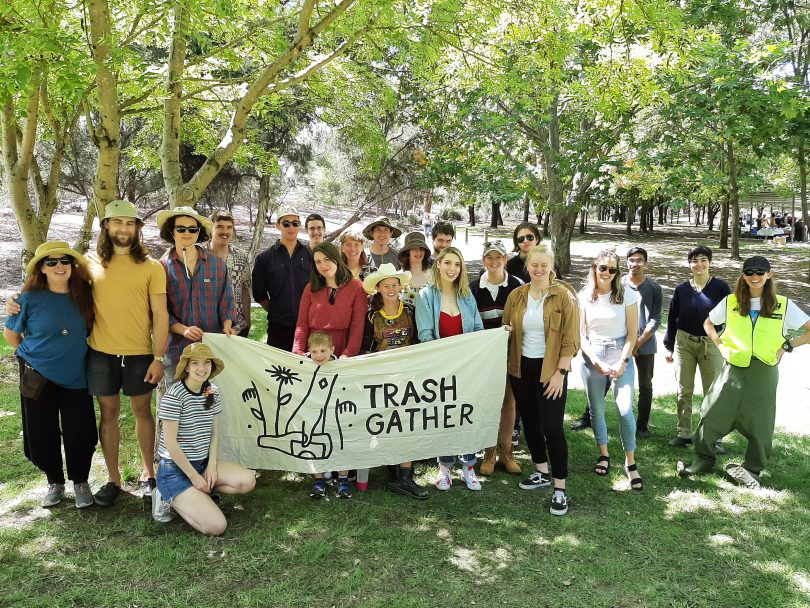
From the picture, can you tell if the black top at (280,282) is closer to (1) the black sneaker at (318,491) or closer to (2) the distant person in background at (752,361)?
(1) the black sneaker at (318,491)

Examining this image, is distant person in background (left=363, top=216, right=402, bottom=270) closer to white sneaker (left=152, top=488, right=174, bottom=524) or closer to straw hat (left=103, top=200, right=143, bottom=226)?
straw hat (left=103, top=200, right=143, bottom=226)

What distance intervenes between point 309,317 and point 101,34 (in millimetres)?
3520

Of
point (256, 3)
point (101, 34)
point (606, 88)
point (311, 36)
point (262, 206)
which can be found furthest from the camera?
point (262, 206)

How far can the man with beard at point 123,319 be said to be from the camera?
3900 millimetres

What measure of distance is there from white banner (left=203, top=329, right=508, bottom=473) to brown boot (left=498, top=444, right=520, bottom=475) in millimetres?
796

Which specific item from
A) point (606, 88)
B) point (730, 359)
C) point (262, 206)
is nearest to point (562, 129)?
point (606, 88)

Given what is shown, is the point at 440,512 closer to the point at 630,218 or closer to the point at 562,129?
the point at 562,129

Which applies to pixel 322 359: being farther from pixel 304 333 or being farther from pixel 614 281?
pixel 614 281

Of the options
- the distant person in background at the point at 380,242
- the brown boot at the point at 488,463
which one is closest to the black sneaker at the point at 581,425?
the brown boot at the point at 488,463

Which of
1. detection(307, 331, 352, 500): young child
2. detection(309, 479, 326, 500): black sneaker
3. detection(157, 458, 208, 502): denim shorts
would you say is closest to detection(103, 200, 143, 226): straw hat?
detection(307, 331, 352, 500): young child

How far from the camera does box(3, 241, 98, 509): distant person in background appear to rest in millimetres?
3797

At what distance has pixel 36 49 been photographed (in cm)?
436

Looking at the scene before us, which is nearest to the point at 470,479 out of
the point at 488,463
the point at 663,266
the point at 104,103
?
the point at 488,463

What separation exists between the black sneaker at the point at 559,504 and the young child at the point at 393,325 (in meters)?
0.95
